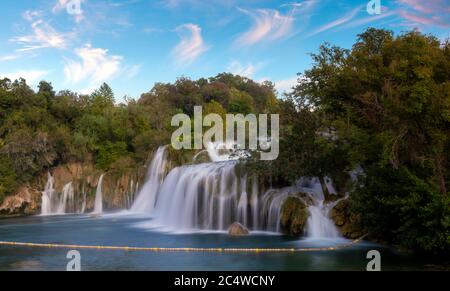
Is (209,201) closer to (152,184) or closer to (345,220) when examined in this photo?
(345,220)

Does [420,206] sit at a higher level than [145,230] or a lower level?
higher

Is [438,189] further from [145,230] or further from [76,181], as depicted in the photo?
[76,181]

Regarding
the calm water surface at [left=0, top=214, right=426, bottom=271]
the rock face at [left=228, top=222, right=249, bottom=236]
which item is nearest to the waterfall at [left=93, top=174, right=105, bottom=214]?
the calm water surface at [left=0, top=214, right=426, bottom=271]

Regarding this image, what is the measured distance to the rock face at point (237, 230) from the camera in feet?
67.9

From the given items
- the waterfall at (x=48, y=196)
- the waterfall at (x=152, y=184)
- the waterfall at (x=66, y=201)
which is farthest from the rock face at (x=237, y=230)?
the waterfall at (x=48, y=196)

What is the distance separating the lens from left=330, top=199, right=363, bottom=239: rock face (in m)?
18.8

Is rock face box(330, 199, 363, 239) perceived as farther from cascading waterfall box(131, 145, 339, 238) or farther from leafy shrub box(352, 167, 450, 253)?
leafy shrub box(352, 167, 450, 253)

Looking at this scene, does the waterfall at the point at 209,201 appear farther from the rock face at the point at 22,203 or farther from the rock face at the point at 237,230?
the rock face at the point at 22,203

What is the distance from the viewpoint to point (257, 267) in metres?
14.6

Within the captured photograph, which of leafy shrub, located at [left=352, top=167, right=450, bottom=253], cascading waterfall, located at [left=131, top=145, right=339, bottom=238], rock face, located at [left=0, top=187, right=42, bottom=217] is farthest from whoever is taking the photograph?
rock face, located at [left=0, top=187, right=42, bottom=217]

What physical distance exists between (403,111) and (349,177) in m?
6.47

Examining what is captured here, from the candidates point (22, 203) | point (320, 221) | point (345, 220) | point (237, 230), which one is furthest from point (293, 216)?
point (22, 203)

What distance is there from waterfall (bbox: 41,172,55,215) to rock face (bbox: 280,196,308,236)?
20.6 m
